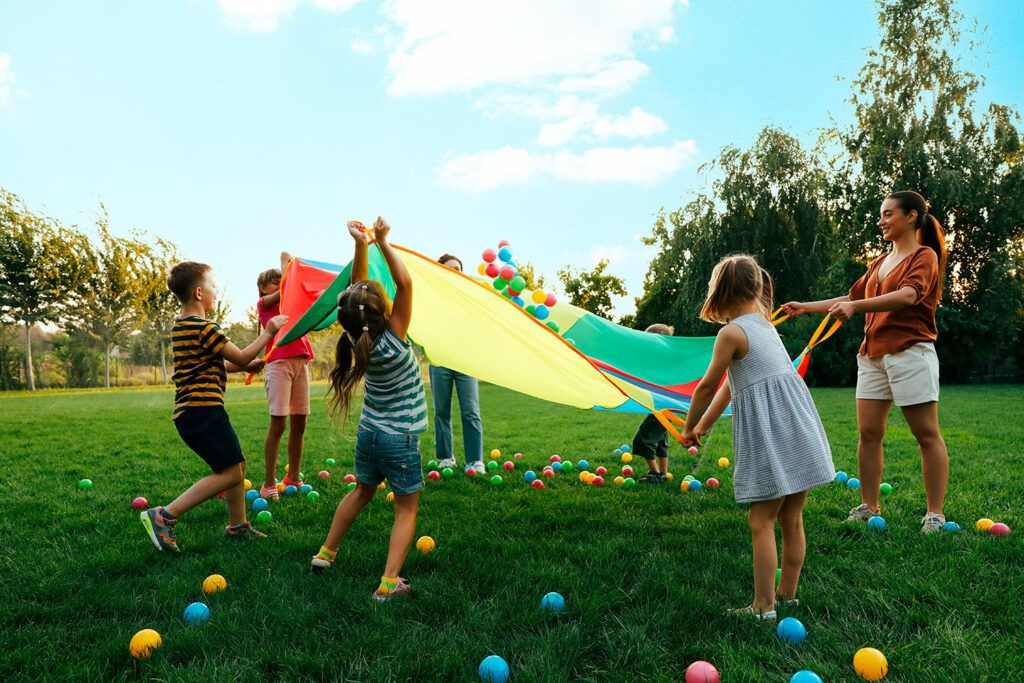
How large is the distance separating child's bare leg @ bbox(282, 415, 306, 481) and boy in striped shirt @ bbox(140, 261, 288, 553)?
43.9 inches

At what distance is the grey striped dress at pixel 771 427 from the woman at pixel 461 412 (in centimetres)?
275

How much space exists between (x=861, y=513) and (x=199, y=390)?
360cm

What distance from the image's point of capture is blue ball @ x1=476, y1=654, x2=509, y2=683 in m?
1.99

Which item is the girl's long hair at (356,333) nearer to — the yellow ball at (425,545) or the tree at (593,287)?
the yellow ball at (425,545)

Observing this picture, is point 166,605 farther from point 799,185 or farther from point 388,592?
point 799,185

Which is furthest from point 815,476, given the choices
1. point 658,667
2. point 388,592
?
point 388,592

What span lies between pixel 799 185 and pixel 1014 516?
58.9ft

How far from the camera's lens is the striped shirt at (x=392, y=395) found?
2.79 m

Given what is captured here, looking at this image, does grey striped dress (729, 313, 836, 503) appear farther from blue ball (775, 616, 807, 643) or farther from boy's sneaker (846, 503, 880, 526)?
boy's sneaker (846, 503, 880, 526)

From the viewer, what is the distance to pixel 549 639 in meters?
2.21

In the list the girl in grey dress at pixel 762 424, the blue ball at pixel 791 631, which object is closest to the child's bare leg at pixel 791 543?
the girl in grey dress at pixel 762 424

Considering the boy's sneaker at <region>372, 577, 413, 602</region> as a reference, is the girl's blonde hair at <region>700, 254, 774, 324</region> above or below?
above

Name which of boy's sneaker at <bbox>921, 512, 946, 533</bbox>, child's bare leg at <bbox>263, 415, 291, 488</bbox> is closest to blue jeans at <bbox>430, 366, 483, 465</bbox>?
child's bare leg at <bbox>263, 415, 291, 488</bbox>

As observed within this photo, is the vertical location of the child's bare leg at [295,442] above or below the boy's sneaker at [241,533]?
above
